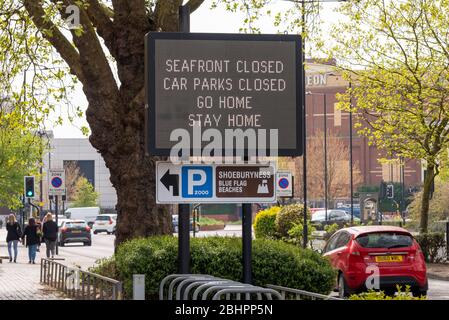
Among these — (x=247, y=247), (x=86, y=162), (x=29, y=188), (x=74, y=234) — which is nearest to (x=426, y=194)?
(x=29, y=188)

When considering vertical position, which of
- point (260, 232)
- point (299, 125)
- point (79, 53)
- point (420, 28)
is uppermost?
point (420, 28)

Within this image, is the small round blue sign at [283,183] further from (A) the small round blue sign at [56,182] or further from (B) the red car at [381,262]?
(B) the red car at [381,262]

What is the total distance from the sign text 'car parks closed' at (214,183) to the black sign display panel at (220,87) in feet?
1.79

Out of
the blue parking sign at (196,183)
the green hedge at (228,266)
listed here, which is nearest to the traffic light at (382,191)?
the green hedge at (228,266)

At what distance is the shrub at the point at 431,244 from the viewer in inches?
1329

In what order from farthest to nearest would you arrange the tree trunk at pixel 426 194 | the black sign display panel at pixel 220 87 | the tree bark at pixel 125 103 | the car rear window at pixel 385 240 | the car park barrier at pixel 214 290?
the tree trunk at pixel 426 194, the car rear window at pixel 385 240, the tree bark at pixel 125 103, the black sign display panel at pixel 220 87, the car park barrier at pixel 214 290

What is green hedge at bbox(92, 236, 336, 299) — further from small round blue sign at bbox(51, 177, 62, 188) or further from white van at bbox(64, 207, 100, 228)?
white van at bbox(64, 207, 100, 228)

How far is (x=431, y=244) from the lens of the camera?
33906 mm

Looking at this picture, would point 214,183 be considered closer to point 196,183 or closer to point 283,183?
point 196,183

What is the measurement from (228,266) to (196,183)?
1.40m

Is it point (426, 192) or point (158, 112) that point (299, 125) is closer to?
point (158, 112)
